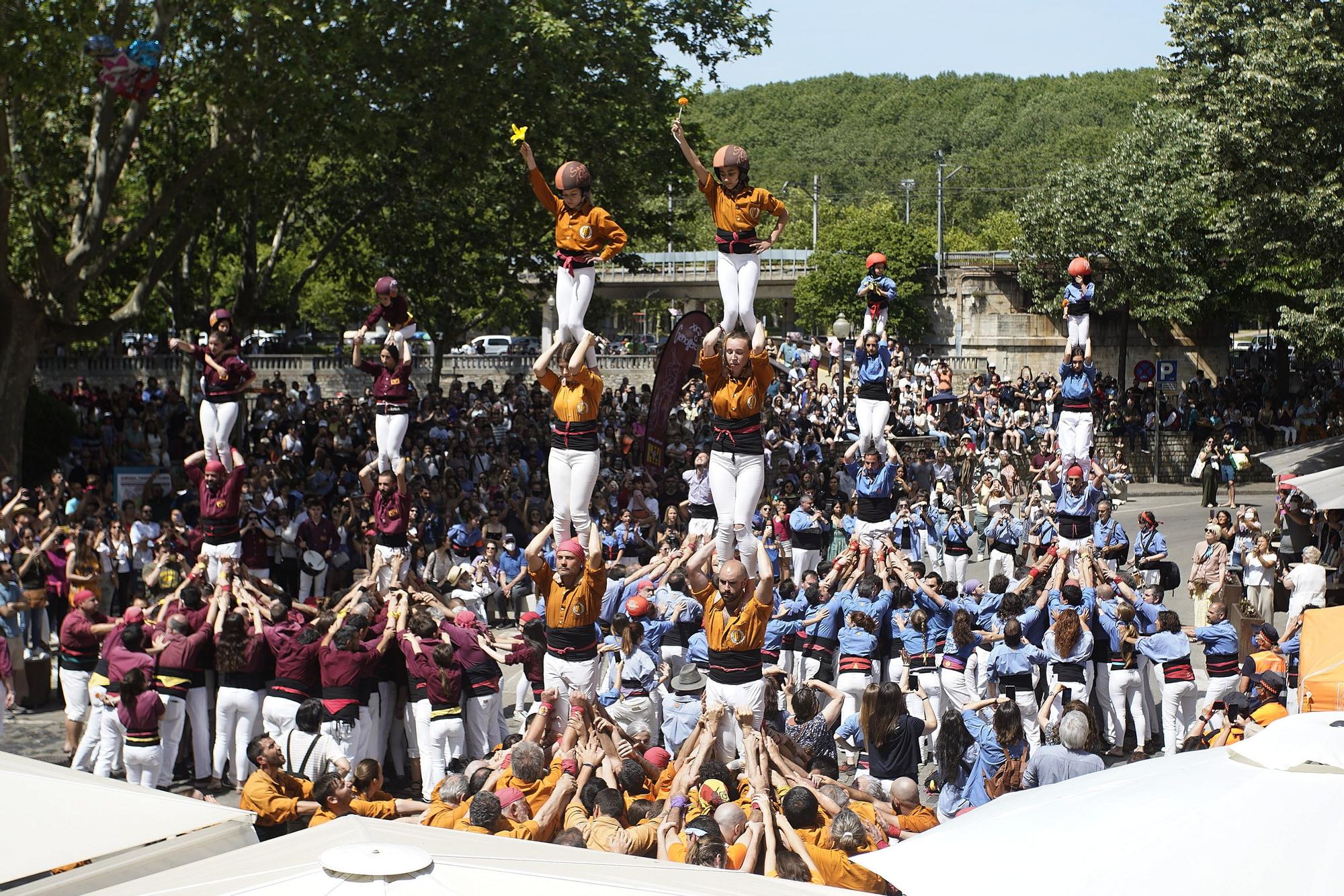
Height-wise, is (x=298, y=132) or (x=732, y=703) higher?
(x=298, y=132)

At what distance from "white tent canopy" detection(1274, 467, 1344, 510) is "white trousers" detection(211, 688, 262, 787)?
36.4 ft

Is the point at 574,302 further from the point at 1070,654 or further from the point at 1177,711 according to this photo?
the point at 1177,711

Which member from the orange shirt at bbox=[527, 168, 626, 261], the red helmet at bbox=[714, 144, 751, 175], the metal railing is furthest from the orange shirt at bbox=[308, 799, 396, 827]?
the metal railing

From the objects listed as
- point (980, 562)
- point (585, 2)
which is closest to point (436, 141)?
point (585, 2)

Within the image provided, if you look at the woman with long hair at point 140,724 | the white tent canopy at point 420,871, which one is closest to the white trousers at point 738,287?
the woman with long hair at point 140,724

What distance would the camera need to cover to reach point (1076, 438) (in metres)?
15.1

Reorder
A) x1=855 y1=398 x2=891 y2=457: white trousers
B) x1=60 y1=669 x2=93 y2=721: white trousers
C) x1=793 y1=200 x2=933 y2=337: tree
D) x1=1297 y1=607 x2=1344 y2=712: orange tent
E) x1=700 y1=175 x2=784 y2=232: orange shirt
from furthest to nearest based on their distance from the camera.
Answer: x1=793 y1=200 x2=933 y2=337: tree, x1=855 y1=398 x2=891 y2=457: white trousers, x1=60 y1=669 x2=93 y2=721: white trousers, x1=700 y1=175 x2=784 y2=232: orange shirt, x1=1297 y1=607 x2=1344 y2=712: orange tent

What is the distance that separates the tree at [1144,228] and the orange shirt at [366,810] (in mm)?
30569

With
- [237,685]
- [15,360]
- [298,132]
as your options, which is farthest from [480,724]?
[298,132]

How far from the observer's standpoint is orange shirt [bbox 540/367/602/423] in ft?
35.8

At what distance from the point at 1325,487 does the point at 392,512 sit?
10295 millimetres

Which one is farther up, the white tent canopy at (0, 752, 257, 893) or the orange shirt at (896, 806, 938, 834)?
the white tent canopy at (0, 752, 257, 893)

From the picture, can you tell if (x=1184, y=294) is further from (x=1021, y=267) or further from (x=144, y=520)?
(x=144, y=520)

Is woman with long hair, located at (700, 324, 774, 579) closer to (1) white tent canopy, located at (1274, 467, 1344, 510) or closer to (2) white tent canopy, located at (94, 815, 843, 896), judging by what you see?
(2) white tent canopy, located at (94, 815, 843, 896)
